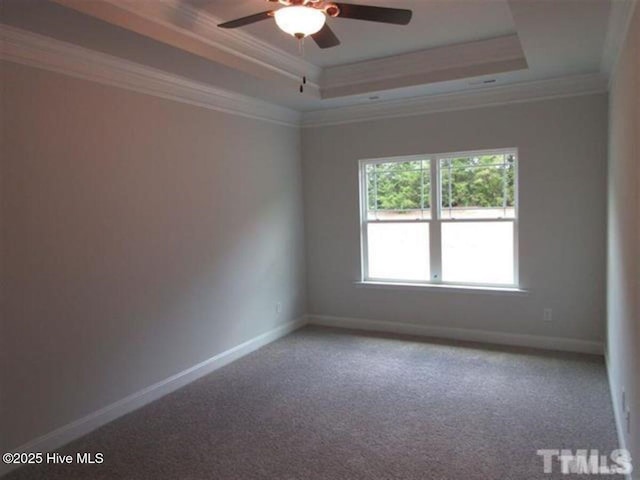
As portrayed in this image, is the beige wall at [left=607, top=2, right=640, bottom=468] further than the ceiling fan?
No

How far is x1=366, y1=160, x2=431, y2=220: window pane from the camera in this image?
203 inches

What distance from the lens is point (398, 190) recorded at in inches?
209

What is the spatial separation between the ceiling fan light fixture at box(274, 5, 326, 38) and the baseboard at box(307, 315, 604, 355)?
3695mm

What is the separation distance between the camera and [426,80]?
432cm

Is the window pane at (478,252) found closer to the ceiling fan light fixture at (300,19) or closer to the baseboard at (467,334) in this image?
the baseboard at (467,334)

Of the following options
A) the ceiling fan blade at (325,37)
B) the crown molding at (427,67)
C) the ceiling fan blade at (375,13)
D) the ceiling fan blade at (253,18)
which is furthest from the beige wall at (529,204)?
the ceiling fan blade at (253,18)

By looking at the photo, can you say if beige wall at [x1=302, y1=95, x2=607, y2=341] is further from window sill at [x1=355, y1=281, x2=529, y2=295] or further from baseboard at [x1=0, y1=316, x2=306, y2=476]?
baseboard at [x1=0, y1=316, x2=306, y2=476]

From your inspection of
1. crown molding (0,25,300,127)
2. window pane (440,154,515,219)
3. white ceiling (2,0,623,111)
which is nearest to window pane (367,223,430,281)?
window pane (440,154,515,219)

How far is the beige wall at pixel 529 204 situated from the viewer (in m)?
4.33

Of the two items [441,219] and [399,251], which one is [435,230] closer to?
[441,219]

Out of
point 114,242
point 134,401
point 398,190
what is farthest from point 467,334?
point 114,242

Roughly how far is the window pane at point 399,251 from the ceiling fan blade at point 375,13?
3033 mm

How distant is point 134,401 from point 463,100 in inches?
162

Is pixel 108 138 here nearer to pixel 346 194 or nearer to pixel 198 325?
pixel 198 325
